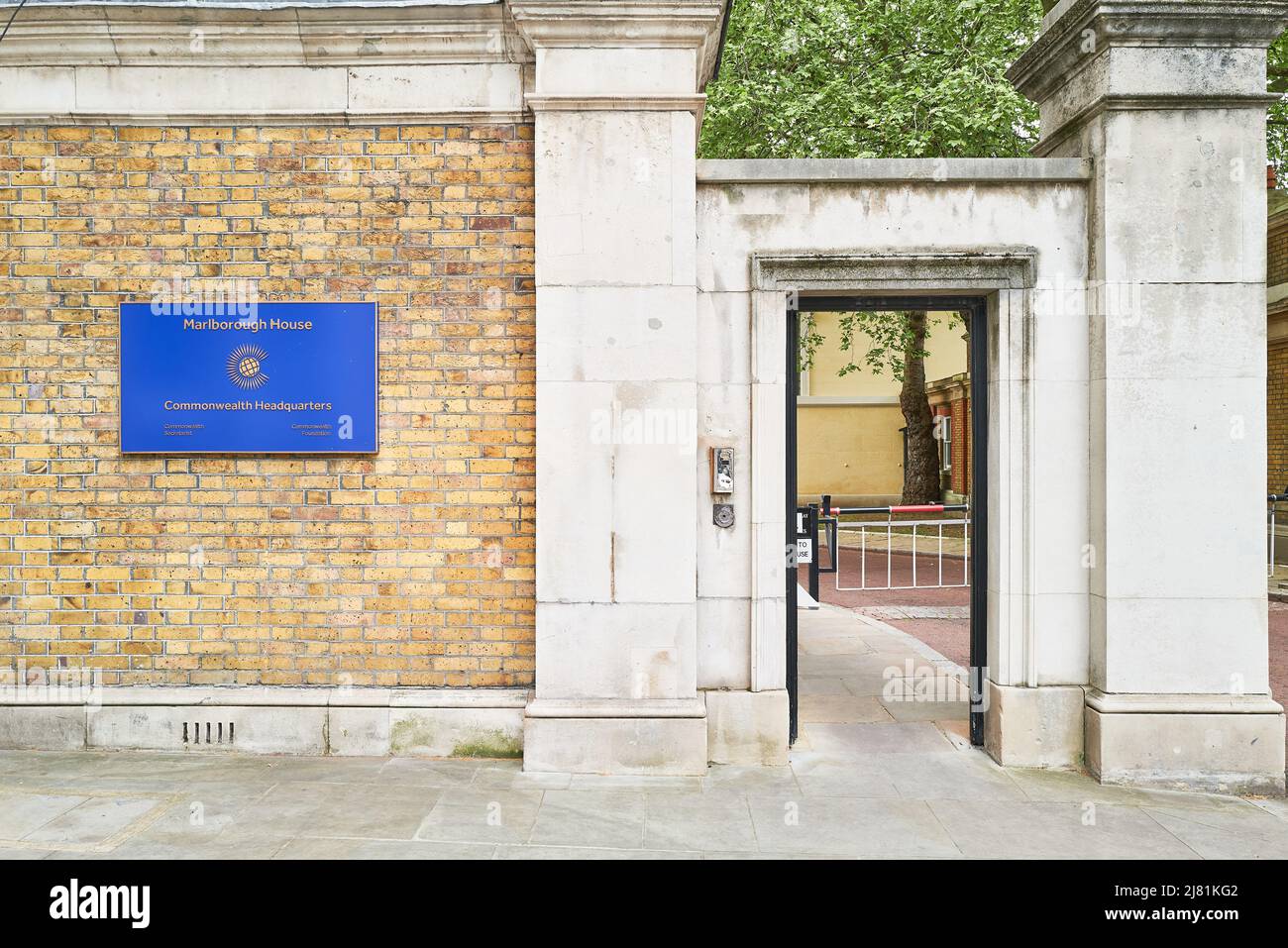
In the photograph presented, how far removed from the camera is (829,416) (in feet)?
113

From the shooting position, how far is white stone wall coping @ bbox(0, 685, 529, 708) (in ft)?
17.3

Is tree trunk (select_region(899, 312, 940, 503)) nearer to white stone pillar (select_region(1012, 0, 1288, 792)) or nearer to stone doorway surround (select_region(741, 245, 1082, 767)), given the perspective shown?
white stone pillar (select_region(1012, 0, 1288, 792))

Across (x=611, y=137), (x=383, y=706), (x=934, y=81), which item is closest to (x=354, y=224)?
(x=611, y=137)

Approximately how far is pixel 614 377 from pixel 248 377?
2.23 meters

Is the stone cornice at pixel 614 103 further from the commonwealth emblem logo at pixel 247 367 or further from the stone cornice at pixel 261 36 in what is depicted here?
the commonwealth emblem logo at pixel 247 367

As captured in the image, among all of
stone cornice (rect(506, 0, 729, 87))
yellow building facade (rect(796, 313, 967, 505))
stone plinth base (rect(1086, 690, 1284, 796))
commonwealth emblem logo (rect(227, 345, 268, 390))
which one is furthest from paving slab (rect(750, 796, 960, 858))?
yellow building facade (rect(796, 313, 967, 505))

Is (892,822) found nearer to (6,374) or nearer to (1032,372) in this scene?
(1032,372)

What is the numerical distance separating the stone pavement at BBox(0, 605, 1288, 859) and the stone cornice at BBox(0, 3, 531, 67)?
13.9 ft

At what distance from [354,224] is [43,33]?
7.04ft

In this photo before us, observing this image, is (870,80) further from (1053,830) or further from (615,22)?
(1053,830)

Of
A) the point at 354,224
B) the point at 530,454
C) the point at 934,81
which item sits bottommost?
the point at 530,454

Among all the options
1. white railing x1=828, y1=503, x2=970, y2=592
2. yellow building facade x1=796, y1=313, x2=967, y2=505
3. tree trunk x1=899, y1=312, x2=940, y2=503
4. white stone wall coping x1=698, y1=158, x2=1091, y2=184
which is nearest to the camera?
white stone wall coping x1=698, y1=158, x2=1091, y2=184

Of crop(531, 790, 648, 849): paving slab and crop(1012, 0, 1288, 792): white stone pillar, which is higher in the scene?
crop(1012, 0, 1288, 792): white stone pillar

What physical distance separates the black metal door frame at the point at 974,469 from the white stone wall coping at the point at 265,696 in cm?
178
